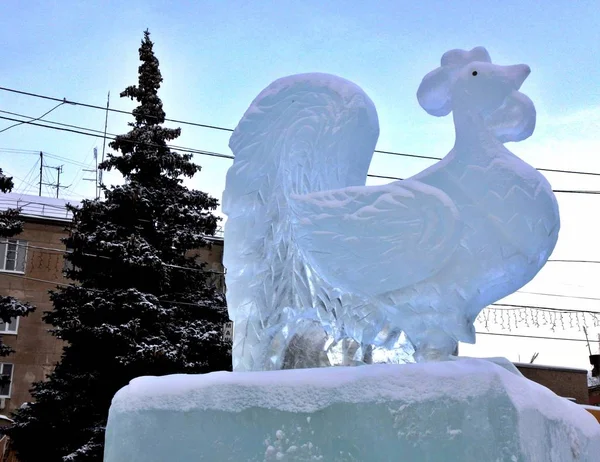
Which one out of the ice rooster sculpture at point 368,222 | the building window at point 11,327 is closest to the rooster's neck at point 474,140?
the ice rooster sculpture at point 368,222

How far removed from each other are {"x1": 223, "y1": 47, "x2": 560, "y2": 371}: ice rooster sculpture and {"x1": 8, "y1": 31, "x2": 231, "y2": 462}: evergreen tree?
720 centimetres

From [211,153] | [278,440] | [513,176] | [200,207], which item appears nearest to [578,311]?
[211,153]

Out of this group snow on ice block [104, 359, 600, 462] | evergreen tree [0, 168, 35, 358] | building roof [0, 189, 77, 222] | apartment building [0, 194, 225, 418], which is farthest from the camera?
building roof [0, 189, 77, 222]

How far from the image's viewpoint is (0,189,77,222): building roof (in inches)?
631

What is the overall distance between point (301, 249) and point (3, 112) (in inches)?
230

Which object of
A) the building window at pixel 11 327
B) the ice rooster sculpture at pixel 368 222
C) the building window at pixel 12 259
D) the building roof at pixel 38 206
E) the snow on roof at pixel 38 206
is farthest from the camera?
the building window at pixel 12 259

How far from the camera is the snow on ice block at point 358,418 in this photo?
2264 mm

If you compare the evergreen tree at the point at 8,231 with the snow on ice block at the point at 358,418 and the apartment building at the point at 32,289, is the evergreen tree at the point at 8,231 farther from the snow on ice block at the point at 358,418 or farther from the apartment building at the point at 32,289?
the snow on ice block at the point at 358,418

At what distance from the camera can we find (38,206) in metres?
16.8

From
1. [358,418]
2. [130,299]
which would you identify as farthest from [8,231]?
[358,418]

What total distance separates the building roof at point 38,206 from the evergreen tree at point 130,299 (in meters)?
4.62

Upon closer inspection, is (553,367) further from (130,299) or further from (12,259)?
(12,259)

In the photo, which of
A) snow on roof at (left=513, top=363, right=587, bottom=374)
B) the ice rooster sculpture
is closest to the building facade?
snow on roof at (left=513, top=363, right=587, bottom=374)

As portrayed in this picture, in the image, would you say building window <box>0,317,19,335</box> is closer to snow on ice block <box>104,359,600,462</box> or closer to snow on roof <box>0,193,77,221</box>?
snow on roof <box>0,193,77,221</box>
